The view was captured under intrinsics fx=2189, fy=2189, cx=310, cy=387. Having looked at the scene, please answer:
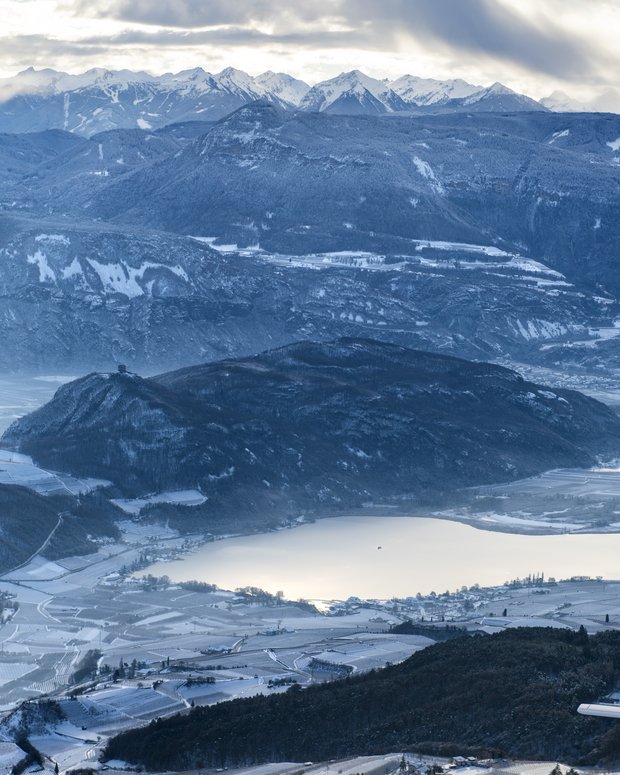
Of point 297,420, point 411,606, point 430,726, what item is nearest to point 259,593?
point 411,606

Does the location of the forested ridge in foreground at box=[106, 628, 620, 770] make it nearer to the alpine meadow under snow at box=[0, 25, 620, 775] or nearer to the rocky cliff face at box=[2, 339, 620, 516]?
the alpine meadow under snow at box=[0, 25, 620, 775]

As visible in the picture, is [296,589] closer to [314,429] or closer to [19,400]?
[314,429]

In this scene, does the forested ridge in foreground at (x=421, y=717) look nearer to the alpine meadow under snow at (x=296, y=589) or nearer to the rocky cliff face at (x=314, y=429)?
the alpine meadow under snow at (x=296, y=589)

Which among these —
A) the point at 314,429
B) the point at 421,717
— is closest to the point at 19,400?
the point at 314,429

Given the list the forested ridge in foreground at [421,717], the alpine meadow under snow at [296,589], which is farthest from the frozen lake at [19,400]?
the forested ridge in foreground at [421,717]

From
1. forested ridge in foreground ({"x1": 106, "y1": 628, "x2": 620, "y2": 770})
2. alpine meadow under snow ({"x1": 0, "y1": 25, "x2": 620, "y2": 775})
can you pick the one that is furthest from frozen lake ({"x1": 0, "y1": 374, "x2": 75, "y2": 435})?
forested ridge in foreground ({"x1": 106, "y1": 628, "x2": 620, "y2": 770})

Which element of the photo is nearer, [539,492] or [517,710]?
[517,710]

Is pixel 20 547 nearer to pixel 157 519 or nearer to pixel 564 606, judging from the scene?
pixel 157 519
